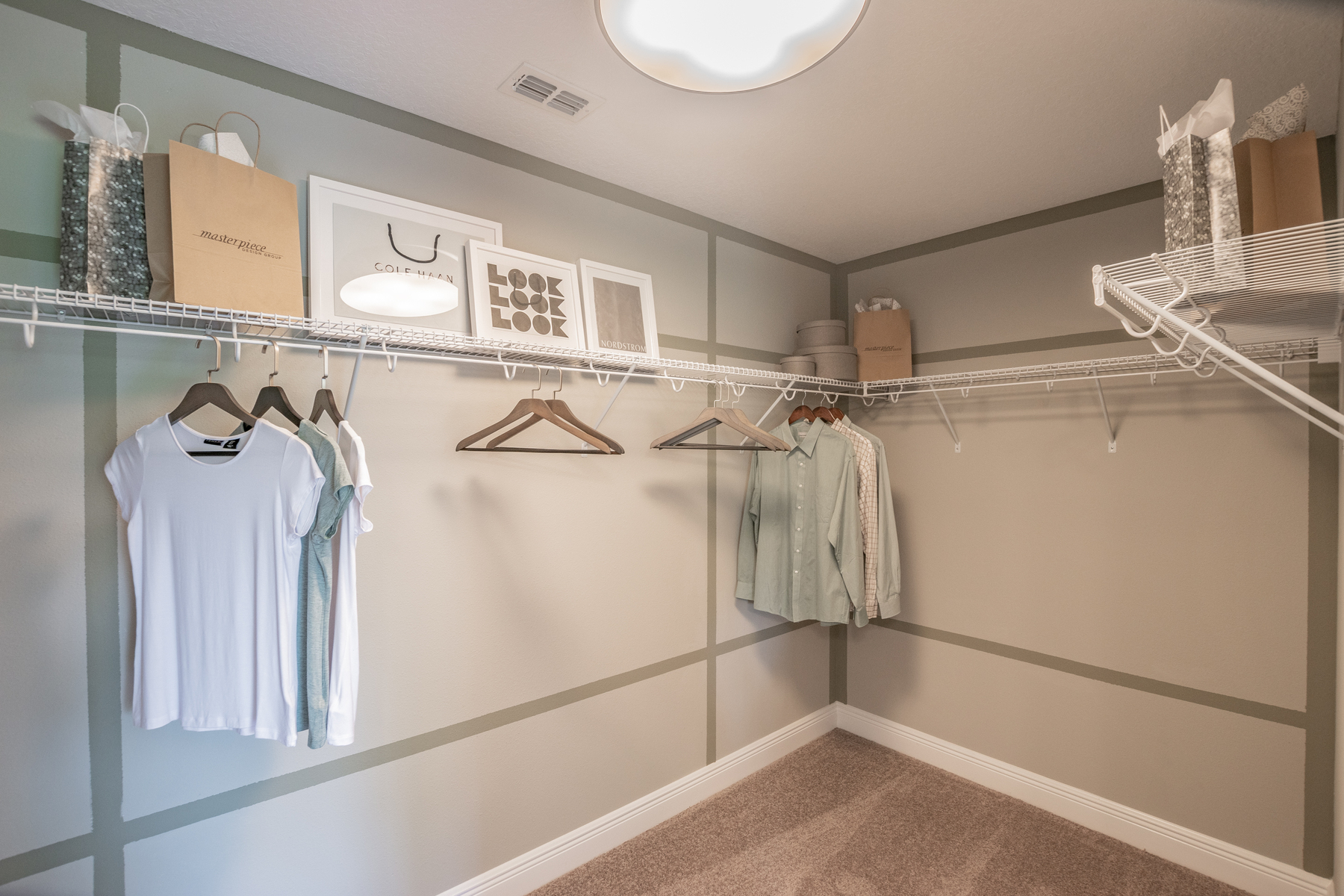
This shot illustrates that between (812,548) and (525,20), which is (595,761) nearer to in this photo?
(812,548)

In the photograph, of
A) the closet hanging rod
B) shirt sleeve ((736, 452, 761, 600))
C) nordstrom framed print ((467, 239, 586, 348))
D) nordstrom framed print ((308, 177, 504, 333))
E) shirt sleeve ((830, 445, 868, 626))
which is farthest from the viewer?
shirt sleeve ((736, 452, 761, 600))

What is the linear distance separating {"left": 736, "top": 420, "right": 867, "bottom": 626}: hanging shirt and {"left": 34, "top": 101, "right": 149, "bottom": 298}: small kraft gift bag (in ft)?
7.16

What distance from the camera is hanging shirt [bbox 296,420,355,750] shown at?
4.69 feet

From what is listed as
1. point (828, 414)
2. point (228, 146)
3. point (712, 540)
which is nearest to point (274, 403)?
point (228, 146)

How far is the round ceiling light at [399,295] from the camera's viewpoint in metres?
1.76

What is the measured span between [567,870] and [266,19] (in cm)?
271

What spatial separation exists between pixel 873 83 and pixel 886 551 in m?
1.82

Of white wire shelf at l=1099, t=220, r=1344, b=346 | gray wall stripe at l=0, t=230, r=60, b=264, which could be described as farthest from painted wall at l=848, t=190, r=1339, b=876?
gray wall stripe at l=0, t=230, r=60, b=264

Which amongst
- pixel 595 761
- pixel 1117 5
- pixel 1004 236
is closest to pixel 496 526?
pixel 595 761

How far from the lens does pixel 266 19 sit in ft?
4.94

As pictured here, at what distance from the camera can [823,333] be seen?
2.96 meters

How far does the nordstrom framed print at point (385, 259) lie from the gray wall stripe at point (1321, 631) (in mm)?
2752

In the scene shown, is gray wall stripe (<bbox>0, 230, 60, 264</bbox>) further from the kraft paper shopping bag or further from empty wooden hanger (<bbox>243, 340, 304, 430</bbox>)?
empty wooden hanger (<bbox>243, 340, 304, 430</bbox>)

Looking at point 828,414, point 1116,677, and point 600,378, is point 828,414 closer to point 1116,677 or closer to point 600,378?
point 600,378
